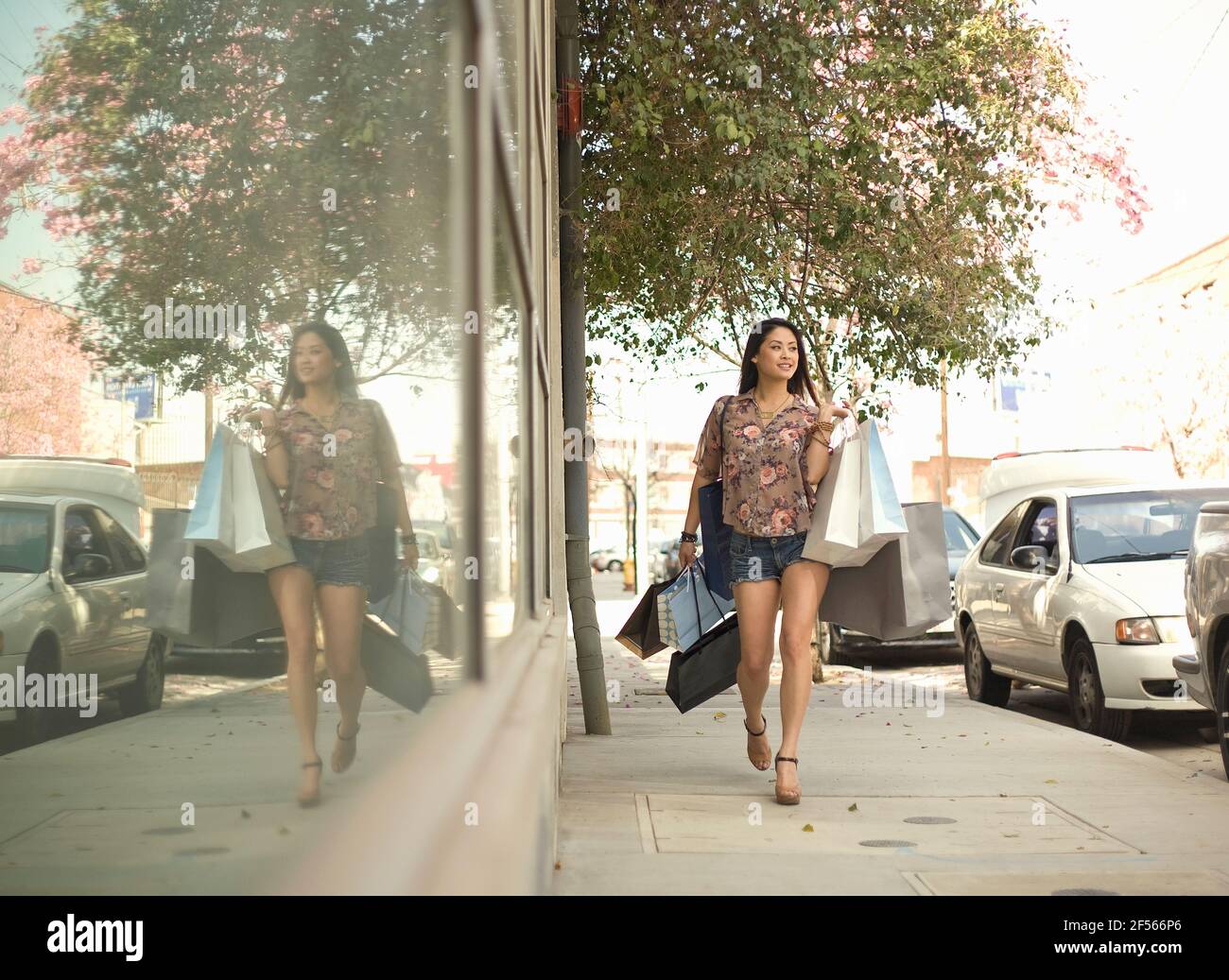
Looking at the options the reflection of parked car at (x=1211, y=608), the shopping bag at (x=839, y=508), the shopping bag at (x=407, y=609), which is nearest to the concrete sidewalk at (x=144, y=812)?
the shopping bag at (x=407, y=609)

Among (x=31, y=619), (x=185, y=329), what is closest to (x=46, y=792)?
(x=31, y=619)

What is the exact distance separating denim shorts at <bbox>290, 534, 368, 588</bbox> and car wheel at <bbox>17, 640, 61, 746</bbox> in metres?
0.23

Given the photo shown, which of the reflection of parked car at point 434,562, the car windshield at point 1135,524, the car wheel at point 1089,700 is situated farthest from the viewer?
the car windshield at point 1135,524

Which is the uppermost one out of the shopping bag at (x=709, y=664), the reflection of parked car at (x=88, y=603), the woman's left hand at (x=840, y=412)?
the woman's left hand at (x=840, y=412)

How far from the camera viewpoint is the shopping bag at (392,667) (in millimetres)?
1312

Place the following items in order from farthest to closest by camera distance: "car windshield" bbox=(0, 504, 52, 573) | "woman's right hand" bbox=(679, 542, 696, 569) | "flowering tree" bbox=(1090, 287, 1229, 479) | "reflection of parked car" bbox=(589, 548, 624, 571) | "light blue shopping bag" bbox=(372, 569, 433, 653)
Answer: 1. "reflection of parked car" bbox=(589, 548, 624, 571)
2. "flowering tree" bbox=(1090, 287, 1229, 479)
3. "woman's right hand" bbox=(679, 542, 696, 569)
4. "light blue shopping bag" bbox=(372, 569, 433, 653)
5. "car windshield" bbox=(0, 504, 52, 573)

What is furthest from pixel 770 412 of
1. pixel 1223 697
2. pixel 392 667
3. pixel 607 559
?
pixel 607 559

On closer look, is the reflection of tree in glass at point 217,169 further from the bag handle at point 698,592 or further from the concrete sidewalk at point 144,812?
the bag handle at point 698,592

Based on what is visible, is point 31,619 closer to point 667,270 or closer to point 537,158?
point 537,158

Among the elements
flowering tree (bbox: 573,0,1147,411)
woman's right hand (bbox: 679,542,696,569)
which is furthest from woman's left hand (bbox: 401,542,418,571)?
flowering tree (bbox: 573,0,1147,411)

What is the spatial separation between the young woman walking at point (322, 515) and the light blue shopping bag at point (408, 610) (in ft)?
0.36

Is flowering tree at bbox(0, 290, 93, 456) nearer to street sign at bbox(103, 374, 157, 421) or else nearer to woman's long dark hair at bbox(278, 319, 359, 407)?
street sign at bbox(103, 374, 157, 421)

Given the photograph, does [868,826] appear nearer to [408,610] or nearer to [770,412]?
[770,412]

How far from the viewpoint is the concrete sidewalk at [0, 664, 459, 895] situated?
34.2 inches
